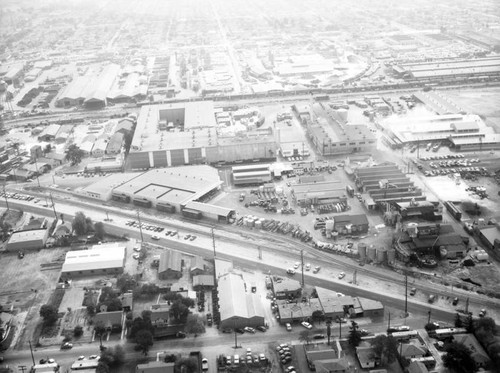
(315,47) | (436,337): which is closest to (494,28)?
(315,47)

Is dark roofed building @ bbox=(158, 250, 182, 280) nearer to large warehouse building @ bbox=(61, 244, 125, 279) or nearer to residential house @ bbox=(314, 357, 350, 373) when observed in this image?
large warehouse building @ bbox=(61, 244, 125, 279)

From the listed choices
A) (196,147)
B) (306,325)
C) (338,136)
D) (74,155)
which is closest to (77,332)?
(306,325)

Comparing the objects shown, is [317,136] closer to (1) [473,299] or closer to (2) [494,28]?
(1) [473,299]

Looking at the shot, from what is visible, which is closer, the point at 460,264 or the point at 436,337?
the point at 436,337

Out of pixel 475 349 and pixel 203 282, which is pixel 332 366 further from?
pixel 203 282

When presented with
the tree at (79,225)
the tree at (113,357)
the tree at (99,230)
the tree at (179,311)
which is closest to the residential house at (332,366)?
the tree at (179,311)

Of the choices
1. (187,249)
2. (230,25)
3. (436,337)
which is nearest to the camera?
(436,337)

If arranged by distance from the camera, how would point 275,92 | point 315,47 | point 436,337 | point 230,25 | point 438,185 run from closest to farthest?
point 436,337
point 438,185
point 275,92
point 315,47
point 230,25

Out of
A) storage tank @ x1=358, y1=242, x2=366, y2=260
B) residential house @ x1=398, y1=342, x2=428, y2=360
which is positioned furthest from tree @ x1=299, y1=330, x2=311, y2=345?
storage tank @ x1=358, y1=242, x2=366, y2=260
